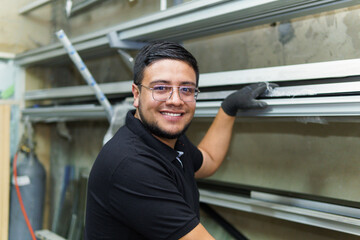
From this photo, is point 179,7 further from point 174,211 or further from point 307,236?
point 307,236

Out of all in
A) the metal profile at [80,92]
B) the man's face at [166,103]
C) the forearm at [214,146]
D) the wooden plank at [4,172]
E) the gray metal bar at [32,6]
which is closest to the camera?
the man's face at [166,103]

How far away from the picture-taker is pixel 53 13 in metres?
2.04

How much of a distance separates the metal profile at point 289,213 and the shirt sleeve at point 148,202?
0.40 meters

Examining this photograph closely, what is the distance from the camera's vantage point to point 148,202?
0.76 metres

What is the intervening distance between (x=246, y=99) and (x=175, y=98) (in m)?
0.23

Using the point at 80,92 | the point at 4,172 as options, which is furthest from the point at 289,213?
the point at 4,172

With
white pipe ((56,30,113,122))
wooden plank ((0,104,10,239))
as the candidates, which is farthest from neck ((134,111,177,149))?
wooden plank ((0,104,10,239))

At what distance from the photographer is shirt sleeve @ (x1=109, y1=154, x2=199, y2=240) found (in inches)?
29.6

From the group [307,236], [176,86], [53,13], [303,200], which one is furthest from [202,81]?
[53,13]

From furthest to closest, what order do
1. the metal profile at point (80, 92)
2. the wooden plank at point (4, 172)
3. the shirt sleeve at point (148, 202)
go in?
the wooden plank at point (4, 172)
the metal profile at point (80, 92)
the shirt sleeve at point (148, 202)

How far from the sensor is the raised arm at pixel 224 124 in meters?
0.98

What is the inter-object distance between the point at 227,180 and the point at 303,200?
1.35 feet

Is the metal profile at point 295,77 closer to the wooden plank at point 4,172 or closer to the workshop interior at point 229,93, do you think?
the workshop interior at point 229,93

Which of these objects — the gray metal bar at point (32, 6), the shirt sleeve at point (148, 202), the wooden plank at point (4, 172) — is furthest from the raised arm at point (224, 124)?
the gray metal bar at point (32, 6)
